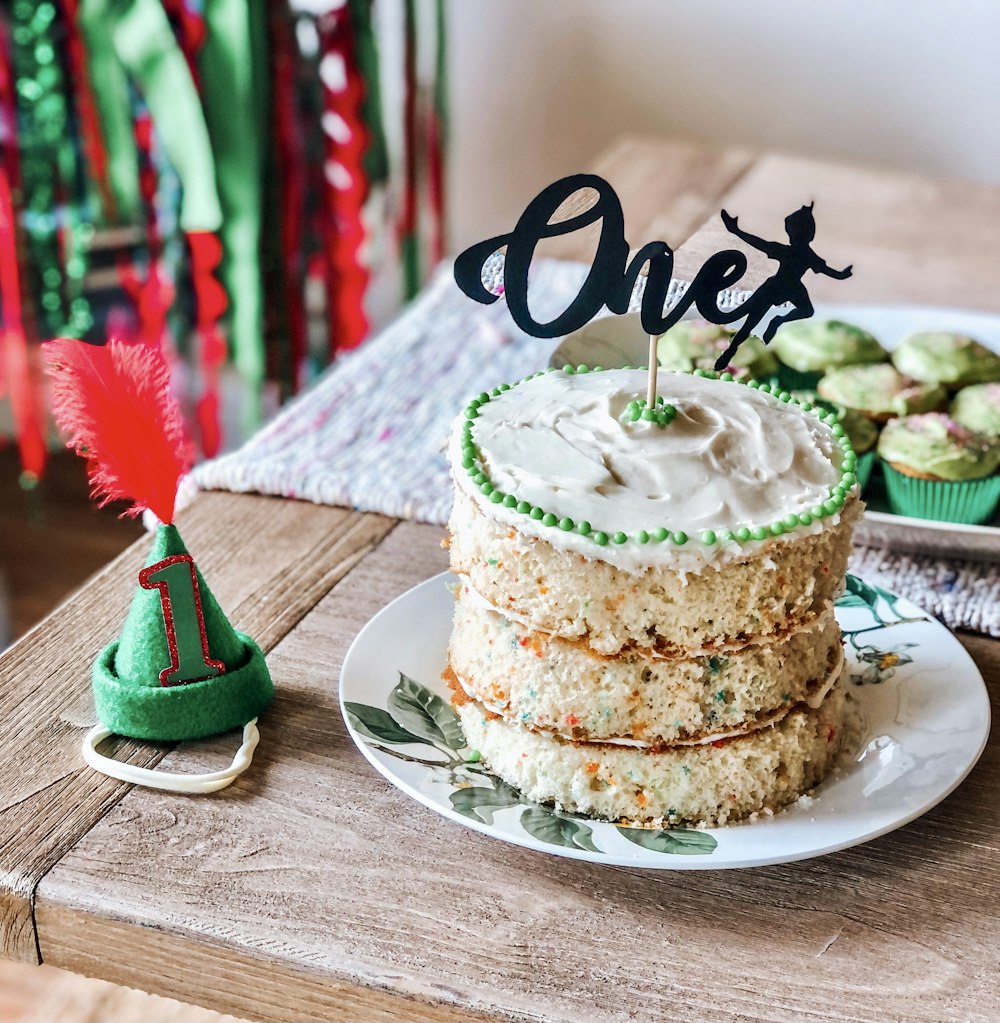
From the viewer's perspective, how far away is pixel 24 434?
A: 247 centimetres

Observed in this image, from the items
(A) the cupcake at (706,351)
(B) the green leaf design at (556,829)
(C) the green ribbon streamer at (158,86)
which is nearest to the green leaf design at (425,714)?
(B) the green leaf design at (556,829)

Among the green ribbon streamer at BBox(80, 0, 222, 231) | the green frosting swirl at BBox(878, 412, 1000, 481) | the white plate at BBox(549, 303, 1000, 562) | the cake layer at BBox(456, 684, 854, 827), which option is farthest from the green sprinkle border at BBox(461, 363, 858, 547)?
the green ribbon streamer at BBox(80, 0, 222, 231)

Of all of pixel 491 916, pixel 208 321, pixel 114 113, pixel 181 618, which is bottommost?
pixel 208 321

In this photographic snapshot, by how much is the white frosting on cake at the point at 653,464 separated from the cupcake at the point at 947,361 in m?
0.53

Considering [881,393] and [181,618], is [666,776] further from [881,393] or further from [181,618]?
[881,393]

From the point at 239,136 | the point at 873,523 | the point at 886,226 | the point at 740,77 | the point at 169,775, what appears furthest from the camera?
the point at 740,77

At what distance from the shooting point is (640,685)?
2.96 feet

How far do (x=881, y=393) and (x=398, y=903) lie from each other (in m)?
0.86

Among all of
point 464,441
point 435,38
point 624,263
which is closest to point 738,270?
point 624,263

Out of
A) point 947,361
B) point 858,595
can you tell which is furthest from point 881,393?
point 858,595

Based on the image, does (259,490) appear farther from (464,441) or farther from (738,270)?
(738,270)

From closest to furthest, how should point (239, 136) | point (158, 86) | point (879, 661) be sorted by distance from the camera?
1. point (879, 661)
2. point (158, 86)
3. point (239, 136)

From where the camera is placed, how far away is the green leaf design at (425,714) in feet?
3.27

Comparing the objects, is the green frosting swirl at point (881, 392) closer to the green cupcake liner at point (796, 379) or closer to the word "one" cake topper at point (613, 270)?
the green cupcake liner at point (796, 379)
